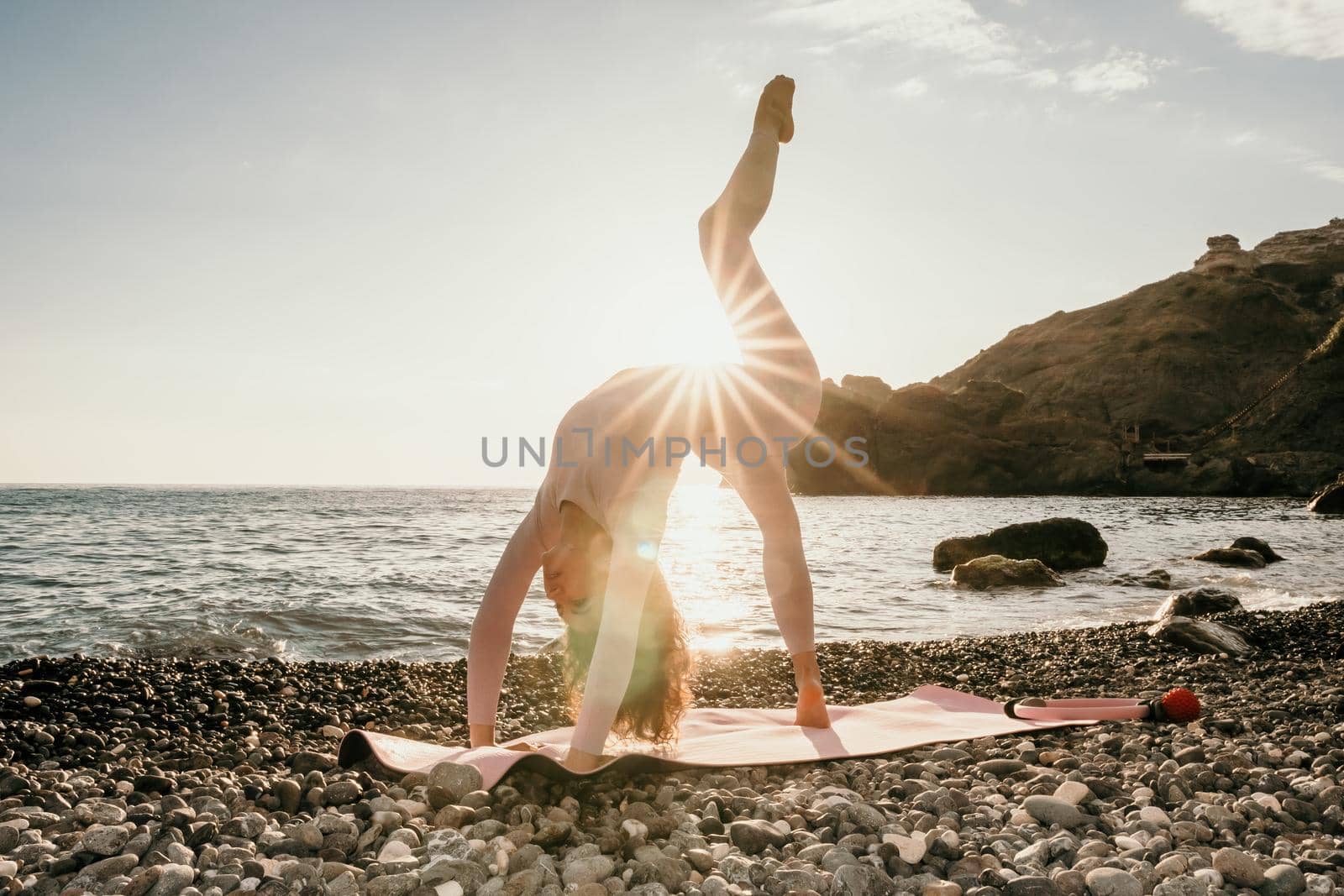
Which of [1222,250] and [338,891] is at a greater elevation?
[1222,250]

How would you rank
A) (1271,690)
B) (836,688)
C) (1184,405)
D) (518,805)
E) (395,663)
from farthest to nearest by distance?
1. (1184,405)
2. (395,663)
3. (836,688)
4. (1271,690)
5. (518,805)

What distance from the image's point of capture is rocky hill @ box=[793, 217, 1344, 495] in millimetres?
60656

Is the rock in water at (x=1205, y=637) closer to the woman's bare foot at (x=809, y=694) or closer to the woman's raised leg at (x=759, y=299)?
the woman's bare foot at (x=809, y=694)

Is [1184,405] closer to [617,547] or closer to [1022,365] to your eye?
[1022,365]

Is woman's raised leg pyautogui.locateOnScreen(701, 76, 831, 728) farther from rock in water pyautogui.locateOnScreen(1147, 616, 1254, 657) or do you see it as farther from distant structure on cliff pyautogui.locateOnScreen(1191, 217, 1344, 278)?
distant structure on cliff pyautogui.locateOnScreen(1191, 217, 1344, 278)

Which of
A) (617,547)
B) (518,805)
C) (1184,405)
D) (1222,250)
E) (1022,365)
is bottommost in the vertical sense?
(518,805)

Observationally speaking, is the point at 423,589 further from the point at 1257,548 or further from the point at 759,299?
the point at 1257,548

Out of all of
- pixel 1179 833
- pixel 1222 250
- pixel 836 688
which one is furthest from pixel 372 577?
pixel 1222 250

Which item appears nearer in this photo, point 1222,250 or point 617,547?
point 617,547

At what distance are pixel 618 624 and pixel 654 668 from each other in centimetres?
83

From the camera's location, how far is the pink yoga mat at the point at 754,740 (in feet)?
10.2

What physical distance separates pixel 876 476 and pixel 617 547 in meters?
68.0

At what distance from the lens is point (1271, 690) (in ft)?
16.2

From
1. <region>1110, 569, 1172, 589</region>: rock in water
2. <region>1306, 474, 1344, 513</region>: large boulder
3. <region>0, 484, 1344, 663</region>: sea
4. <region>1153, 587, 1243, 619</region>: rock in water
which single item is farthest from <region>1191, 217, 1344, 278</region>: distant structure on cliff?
<region>1153, 587, 1243, 619</region>: rock in water
